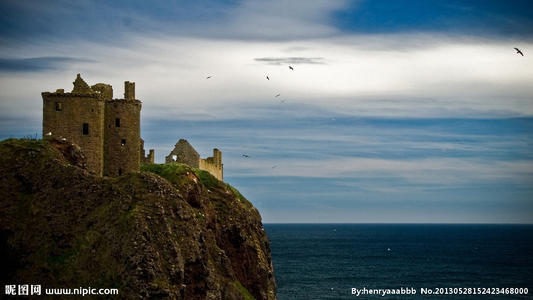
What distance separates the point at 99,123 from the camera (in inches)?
2307

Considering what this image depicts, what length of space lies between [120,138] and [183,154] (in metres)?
20.5

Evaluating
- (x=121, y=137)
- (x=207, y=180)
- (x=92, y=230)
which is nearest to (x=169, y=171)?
(x=121, y=137)

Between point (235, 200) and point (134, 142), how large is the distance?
17421 mm

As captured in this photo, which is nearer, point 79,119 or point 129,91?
point 79,119

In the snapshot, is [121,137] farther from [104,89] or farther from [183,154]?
[183,154]

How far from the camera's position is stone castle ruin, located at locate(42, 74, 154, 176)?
57.1m

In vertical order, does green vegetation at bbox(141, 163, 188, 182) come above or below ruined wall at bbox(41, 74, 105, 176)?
below

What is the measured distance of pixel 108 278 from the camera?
44.8m

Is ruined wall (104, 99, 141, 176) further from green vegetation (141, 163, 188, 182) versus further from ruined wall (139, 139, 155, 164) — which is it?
ruined wall (139, 139, 155, 164)

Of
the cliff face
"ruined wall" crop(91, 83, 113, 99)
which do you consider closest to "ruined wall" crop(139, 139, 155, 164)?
"ruined wall" crop(91, 83, 113, 99)

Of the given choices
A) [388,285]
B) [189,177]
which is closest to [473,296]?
[388,285]

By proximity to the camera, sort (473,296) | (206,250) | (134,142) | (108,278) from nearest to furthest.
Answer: (108,278)
(206,250)
(134,142)
(473,296)

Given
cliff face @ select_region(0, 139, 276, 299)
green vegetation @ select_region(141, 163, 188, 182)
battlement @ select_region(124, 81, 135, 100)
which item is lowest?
cliff face @ select_region(0, 139, 276, 299)

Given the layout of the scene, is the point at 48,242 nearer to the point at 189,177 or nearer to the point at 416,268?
the point at 189,177
